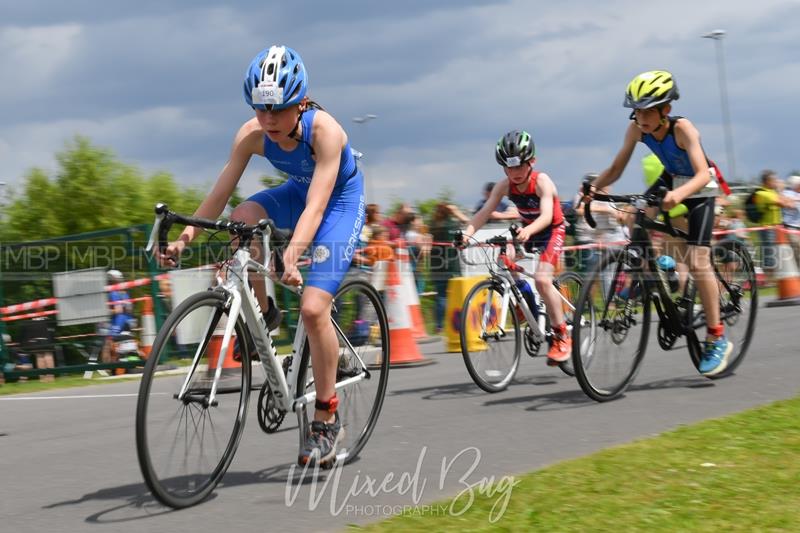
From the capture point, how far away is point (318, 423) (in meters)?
6.14

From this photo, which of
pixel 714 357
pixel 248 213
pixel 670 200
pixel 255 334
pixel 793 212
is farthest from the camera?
pixel 793 212

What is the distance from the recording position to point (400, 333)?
39.1 feet

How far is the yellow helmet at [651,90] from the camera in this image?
26.9 ft

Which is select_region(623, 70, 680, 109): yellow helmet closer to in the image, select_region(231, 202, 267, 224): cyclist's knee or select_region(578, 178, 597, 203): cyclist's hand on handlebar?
select_region(578, 178, 597, 203): cyclist's hand on handlebar

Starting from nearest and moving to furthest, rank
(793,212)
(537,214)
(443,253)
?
(537,214), (443,253), (793,212)

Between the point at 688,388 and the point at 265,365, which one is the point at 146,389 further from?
the point at 688,388

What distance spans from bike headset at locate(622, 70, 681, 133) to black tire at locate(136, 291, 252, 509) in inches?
153

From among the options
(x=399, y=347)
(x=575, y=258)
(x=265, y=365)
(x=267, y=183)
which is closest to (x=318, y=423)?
(x=265, y=365)

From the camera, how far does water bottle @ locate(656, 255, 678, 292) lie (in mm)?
8594

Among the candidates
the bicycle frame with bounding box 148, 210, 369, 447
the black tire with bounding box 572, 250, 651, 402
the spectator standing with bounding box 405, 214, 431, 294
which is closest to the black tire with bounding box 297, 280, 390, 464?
the bicycle frame with bounding box 148, 210, 369, 447

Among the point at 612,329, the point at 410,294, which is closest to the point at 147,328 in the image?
the point at 410,294

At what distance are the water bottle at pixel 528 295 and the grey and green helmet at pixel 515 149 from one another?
1.07 metres

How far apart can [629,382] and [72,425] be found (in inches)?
170

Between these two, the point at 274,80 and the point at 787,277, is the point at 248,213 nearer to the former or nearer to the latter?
the point at 274,80
